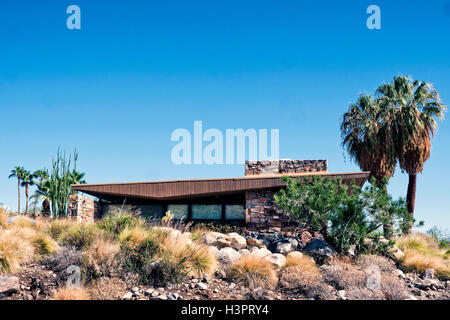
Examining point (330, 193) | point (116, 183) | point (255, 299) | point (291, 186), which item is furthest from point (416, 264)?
point (116, 183)

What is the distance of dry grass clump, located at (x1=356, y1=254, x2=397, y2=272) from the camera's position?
13.3m

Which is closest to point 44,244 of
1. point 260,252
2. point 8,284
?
point 8,284

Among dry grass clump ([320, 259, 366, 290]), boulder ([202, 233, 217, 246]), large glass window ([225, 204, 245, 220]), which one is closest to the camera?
dry grass clump ([320, 259, 366, 290])

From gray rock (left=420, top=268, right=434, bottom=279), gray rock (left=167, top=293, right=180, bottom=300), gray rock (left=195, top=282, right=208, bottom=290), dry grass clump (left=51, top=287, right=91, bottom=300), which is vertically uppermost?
dry grass clump (left=51, top=287, right=91, bottom=300)

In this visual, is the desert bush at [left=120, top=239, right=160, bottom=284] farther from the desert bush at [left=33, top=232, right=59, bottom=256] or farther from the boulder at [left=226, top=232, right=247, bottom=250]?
the boulder at [left=226, top=232, right=247, bottom=250]

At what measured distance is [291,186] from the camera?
1524 centimetres

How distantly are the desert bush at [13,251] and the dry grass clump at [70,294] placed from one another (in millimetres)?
1554

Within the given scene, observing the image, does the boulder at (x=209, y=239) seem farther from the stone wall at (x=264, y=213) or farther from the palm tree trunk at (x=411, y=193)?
the palm tree trunk at (x=411, y=193)

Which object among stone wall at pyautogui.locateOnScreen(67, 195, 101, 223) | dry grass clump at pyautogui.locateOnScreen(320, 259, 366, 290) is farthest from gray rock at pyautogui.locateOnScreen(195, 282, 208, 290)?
stone wall at pyautogui.locateOnScreen(67, 195, 101, 223)

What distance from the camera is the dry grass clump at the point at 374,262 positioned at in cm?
1331

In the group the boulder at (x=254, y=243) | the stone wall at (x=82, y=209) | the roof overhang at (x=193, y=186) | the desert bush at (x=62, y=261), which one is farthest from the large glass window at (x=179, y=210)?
the desert bush at (x=62, y=261)

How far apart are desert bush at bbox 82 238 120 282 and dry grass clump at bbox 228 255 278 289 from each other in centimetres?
316

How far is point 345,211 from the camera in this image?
47.2 ft

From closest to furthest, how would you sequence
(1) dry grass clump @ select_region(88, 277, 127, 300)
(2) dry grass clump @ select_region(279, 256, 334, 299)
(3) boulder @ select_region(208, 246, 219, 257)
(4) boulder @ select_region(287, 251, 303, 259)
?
(1) dry grass clump @ select_region(88, 277, 127, 300) < (2) dry grass clump @ select_region(279, 256, 334, 299) < (3) boulder @ select_region(208, 246, 219, 257) < (4) boulder @ select_region(287, 251, 303, 259)
